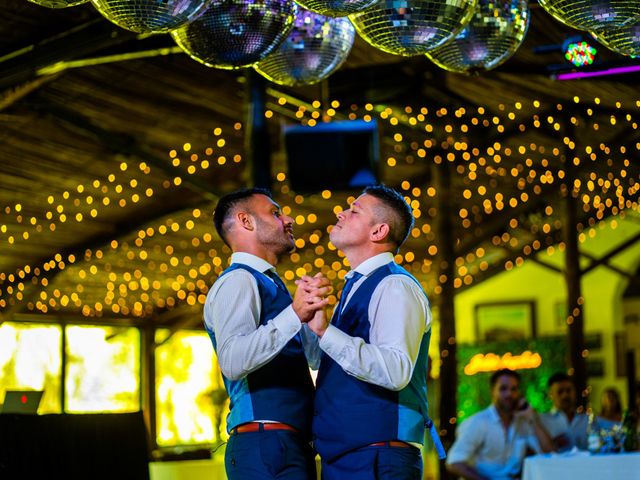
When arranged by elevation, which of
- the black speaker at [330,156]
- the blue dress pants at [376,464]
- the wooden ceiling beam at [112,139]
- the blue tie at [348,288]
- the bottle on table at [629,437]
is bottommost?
the bottle on table at [629,437]

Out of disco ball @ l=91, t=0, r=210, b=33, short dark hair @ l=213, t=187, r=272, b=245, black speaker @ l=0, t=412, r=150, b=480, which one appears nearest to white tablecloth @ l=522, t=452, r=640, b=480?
black speaker @ l=0, t=412, r=150, b=480

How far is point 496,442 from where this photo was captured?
5957mm

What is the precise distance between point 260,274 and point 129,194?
9.42m

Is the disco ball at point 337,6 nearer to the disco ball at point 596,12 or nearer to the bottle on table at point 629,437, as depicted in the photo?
the disco ball at point 596,12

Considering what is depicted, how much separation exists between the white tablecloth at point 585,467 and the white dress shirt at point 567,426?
127 cm

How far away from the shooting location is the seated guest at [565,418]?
674 centimetres

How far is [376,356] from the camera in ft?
7.95

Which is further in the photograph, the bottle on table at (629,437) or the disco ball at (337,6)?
the bottle on table at (629,437)

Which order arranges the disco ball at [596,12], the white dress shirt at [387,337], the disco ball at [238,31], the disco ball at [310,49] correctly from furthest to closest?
1. the disco ball at [310,49]
2. the disco ball at [238,31]
3. the disco ball at [596,12]
4. the white dress shirt at [387,337]

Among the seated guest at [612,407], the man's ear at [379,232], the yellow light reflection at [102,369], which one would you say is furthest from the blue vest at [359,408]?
the yellow light reflection at [102,369]

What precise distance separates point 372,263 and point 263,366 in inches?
14.9

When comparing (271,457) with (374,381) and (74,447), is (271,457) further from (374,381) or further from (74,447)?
(74,447)

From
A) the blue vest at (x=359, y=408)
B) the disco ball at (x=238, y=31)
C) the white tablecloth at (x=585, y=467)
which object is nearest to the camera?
the blue vest at (x=359, y=408)

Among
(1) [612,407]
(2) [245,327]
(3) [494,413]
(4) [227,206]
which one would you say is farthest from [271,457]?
(1) [612,407]
